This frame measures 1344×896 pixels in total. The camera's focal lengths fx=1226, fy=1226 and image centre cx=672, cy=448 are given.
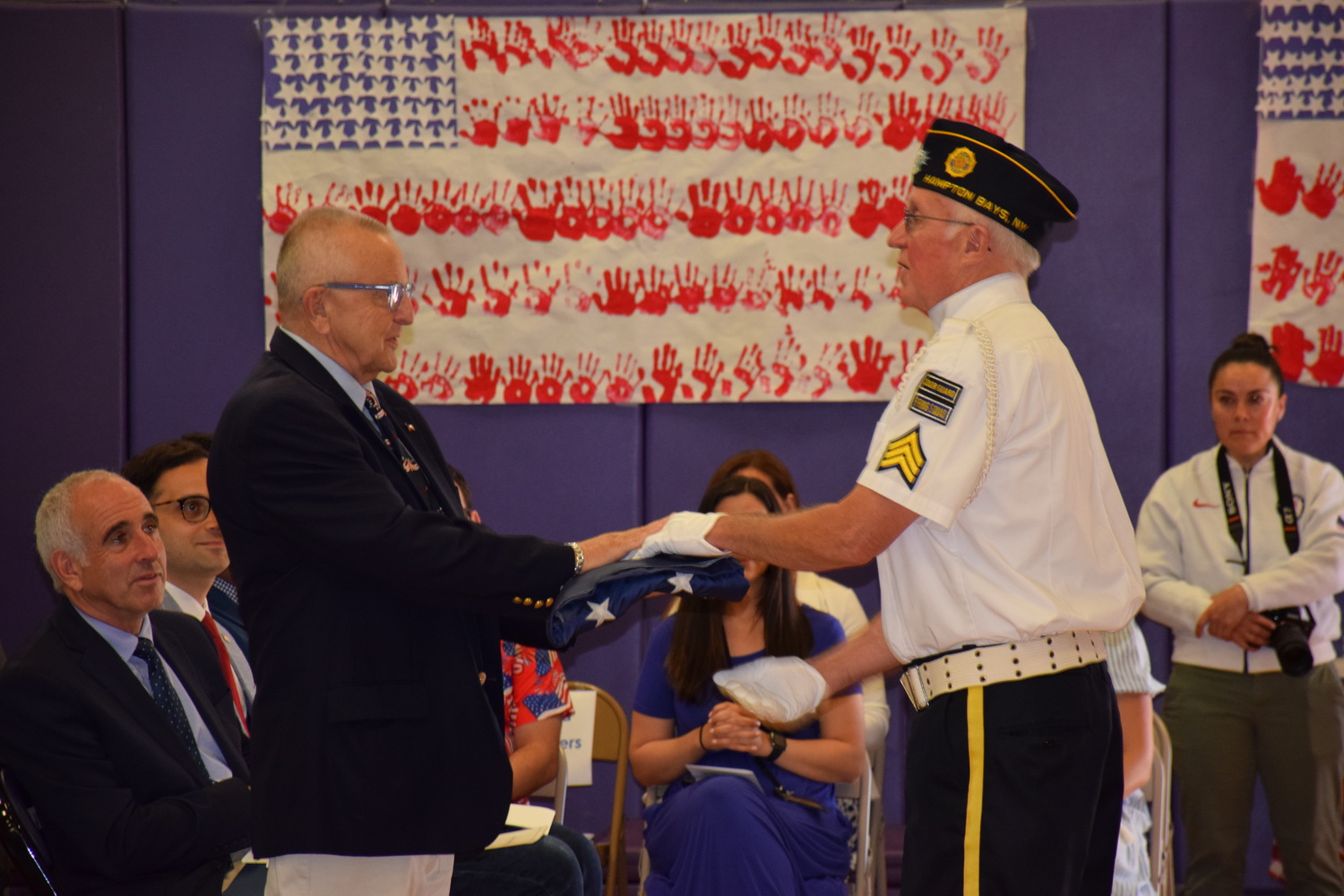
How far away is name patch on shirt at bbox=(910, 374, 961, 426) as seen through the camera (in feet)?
7.23

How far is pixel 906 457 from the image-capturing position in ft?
7.25

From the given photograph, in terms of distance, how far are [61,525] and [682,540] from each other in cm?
172

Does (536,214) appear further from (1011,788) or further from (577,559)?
(1011,788)


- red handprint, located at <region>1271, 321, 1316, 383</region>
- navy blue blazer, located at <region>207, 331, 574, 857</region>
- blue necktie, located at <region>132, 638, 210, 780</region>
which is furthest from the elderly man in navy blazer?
red handprint, located at <region>1271, 321, 1316, 383</region>

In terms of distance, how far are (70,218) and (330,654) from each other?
12.3 ft

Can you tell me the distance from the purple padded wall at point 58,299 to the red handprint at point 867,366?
3.01 meters

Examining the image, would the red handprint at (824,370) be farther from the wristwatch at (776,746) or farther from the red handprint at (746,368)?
the wristwatch at (776,746)

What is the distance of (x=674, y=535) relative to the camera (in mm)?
2438

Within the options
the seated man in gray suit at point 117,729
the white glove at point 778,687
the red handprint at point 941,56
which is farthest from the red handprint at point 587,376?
the white glove at point 778,687

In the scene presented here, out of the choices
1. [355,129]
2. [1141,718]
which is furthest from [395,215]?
[1141,718]

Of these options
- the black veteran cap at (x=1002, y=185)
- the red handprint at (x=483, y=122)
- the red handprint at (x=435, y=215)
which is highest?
the red handprint at (x=483, y=122)

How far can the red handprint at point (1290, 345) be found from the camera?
4840mm

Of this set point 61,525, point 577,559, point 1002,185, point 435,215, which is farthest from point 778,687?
point 435,215

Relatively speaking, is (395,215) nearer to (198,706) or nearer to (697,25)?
(697,25)
